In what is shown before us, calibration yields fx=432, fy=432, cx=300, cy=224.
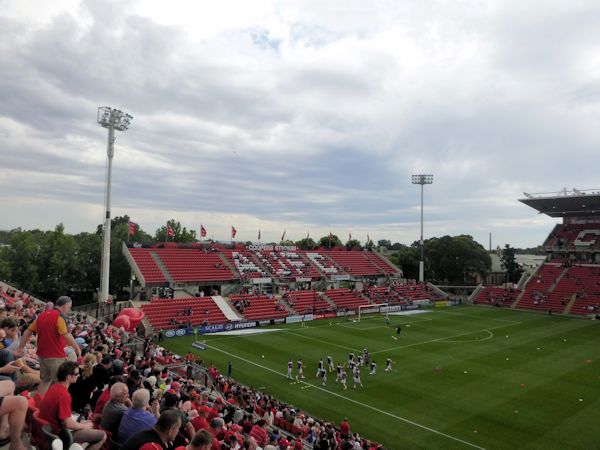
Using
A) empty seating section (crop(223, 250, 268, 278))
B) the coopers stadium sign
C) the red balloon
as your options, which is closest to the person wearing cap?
the red balloon

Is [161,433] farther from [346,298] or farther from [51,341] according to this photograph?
[346,298]

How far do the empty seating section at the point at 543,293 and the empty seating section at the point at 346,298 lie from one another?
2200 cm

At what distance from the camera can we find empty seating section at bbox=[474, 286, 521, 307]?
201ft

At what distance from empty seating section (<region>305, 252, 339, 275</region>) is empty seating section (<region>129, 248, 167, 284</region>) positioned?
2498cm

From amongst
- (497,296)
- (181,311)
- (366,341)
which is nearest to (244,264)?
(181,311)

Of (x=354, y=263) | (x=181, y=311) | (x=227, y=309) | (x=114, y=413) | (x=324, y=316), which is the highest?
(x=354, y=263)

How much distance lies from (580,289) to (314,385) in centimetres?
4965

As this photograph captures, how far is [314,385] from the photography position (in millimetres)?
25281

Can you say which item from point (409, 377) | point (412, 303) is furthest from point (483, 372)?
point (412, 303)

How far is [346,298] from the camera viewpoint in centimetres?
5684

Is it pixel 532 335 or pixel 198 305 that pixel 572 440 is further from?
pixel 198 305

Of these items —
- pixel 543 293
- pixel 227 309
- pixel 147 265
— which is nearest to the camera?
pixel 227 309

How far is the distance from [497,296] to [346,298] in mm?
23494

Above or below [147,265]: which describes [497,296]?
below
